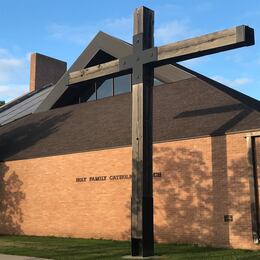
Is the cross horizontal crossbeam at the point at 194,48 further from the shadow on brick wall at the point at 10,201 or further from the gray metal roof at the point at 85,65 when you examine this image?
the shadow on brick wall at the point at 10,201

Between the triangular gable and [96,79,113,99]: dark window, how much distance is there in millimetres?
1431

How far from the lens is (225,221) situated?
1447 cm

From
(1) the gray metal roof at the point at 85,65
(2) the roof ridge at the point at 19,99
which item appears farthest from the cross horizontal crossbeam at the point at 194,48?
(2) the roof ridge at the point at 19,99

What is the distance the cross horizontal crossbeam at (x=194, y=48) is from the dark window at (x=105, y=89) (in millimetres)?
12020

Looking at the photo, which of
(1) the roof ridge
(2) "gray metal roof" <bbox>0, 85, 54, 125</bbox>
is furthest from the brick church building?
(1) the roof ridge

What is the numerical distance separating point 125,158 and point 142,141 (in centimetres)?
564

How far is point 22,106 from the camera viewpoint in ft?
112

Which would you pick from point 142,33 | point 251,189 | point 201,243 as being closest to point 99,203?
point 201,243

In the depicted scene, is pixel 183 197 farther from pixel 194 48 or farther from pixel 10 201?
pixel 10 201

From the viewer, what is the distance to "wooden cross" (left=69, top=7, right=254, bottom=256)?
456 inches

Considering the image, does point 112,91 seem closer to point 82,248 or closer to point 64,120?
point 64,120

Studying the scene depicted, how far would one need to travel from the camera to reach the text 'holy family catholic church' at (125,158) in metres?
14.2

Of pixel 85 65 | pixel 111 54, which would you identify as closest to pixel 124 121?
pixel 111 54

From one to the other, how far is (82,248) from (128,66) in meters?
5.80
